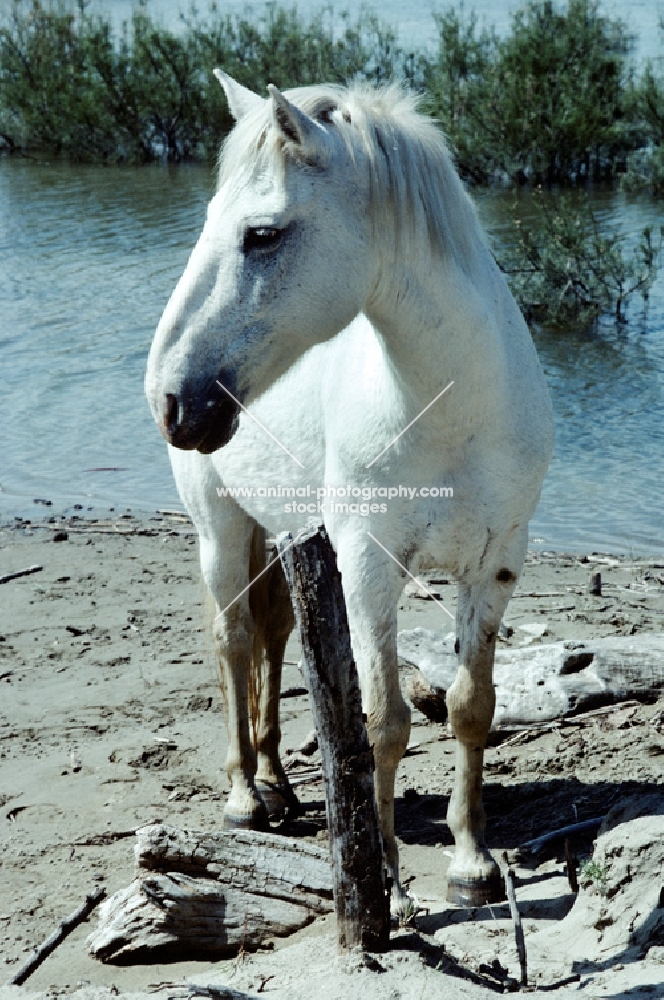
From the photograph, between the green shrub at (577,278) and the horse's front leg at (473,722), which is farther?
the green shrub at (577,278)

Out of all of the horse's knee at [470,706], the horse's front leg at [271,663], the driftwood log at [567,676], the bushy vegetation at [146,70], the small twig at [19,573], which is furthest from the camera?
the bushy vegetation at [146,70]

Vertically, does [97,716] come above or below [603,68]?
below

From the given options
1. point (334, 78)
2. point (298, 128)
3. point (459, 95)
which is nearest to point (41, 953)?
point (298, 128)

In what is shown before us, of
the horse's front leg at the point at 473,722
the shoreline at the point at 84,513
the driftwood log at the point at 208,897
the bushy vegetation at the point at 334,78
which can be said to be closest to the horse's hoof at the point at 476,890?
the horse's front leg at the point at 473,722

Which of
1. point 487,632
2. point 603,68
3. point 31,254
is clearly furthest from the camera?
point 603,68

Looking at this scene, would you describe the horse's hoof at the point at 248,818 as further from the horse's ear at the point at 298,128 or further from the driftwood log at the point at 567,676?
the horse's ear at the point at 298,128

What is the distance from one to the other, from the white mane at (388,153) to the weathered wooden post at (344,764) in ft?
3.54

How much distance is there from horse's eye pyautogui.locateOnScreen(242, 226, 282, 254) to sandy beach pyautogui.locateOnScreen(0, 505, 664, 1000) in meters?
1.77

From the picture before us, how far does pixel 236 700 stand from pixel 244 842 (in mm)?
1230

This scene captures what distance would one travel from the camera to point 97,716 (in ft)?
16.5

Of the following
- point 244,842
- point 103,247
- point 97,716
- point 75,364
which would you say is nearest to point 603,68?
point 103,247

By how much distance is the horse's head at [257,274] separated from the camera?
9.12ft

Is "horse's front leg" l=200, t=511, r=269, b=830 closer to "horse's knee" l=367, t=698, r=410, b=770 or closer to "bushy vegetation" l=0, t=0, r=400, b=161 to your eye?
"horse's knee" l=367, t=698, r=410, b=770

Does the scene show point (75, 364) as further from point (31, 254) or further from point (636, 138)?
point (636, 138)
